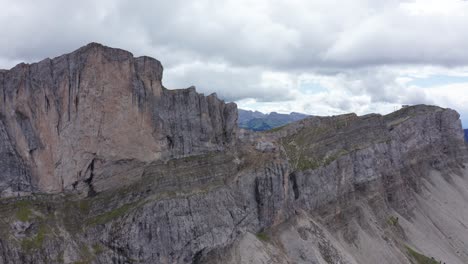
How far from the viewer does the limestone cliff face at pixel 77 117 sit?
89.9 m

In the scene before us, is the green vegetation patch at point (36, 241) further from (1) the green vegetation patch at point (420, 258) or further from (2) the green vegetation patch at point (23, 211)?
(1) the green vegetation patch at point (420, 258)

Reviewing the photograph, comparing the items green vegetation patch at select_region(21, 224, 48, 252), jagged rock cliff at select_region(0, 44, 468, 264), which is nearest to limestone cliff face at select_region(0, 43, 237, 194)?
jagged rock cliff at select_region(0, 44, 468, 264)

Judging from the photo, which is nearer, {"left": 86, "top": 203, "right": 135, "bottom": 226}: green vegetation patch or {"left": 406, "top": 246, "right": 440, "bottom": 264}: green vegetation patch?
{"left": 86, "top": 203, "right": 135, "bottom": 226}: green vegetation patch

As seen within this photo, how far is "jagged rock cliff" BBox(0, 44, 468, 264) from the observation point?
89688 mm

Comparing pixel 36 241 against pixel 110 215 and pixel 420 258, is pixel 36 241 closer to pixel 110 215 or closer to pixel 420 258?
pixel 110 215

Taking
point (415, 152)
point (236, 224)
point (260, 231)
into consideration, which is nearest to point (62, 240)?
point (236, 224)

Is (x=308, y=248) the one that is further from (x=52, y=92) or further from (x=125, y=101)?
(x=52, y=92)

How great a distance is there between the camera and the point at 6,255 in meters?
79.8

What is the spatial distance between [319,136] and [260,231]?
44.4m

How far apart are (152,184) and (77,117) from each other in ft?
69.3

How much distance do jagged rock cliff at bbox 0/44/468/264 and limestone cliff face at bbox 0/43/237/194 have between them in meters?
0.21

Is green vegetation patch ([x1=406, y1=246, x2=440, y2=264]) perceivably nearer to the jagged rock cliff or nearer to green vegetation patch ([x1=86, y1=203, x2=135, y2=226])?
the jagged rock cliff

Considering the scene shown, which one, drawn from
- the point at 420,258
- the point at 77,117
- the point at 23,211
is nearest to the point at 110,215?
the point at 23,211

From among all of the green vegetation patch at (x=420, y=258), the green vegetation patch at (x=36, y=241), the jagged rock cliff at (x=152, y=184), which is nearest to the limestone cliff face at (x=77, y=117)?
the jagged rock cliff at (x=152, y=184)
